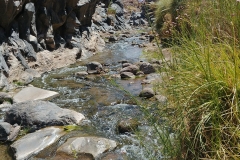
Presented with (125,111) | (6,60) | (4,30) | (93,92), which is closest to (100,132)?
(125,111)

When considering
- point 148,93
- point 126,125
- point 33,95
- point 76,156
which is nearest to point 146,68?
point 148,93

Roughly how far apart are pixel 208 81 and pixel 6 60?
911 centimetres

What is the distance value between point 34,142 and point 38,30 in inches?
379

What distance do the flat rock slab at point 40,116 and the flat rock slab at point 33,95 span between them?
151 centimetres

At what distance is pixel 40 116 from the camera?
19.6 ft

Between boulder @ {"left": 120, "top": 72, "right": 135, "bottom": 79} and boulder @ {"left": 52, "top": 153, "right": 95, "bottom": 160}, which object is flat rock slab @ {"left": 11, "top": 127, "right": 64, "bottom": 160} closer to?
boulder @ {"left": 52, "top": 153, "right": 95, "bottom": 160}

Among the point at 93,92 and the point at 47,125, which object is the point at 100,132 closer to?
the point at 47,125

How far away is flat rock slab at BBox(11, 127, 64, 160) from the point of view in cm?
479

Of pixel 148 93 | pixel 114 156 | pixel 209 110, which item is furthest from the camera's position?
pixel 148 93

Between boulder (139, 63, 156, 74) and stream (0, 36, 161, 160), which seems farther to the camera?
boulder (139, 63, 156, 74)

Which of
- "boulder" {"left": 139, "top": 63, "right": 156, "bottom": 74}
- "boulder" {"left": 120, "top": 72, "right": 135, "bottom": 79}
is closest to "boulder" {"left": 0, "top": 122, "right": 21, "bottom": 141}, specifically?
"boulder" {"left": 120, "top": 72, "right": 135, "bottom": 79}

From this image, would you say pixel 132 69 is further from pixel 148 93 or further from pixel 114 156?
pixel 114 156

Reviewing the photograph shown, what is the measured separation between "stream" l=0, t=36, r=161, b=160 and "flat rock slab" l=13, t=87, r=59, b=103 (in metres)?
0.28

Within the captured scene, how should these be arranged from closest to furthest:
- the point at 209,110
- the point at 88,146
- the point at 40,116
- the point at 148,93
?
1. the point at 209,110
2. the point at 88,146
3. the point at 40,116
4. the point at 148,93
